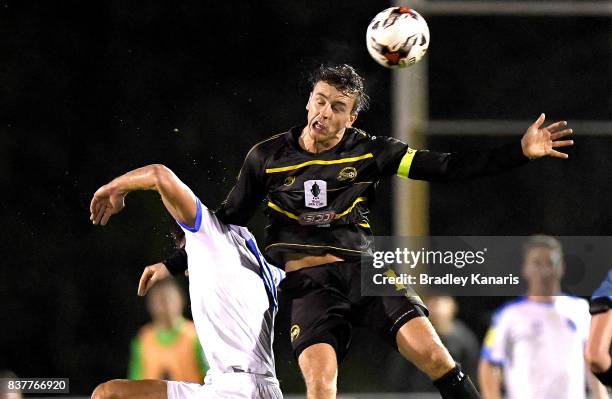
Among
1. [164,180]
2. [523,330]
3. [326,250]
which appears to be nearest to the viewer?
[164,180]

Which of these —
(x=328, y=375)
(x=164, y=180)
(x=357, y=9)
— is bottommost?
(x=328, y=375)

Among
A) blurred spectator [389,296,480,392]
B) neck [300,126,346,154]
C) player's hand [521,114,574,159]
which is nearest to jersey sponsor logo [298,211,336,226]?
neck [300,126,346,154]

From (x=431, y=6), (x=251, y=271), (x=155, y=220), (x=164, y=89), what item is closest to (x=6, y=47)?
(x=164, y=89)

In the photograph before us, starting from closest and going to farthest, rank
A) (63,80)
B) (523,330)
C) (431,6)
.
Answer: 1. (523,330)
2. (431,6)
3. (63,80)

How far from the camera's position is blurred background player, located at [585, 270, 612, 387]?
4.98 metres

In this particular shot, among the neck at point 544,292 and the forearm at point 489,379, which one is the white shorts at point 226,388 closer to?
the forearm at point 489,379

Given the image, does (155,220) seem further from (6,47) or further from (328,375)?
(328,375)

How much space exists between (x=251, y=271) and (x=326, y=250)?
538 mm

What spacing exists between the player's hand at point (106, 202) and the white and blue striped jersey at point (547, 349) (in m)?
2.29

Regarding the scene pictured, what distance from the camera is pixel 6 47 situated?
349 inches

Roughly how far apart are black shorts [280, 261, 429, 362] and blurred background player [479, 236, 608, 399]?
1.06 metres

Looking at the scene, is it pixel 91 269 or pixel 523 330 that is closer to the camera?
pixel 523 330

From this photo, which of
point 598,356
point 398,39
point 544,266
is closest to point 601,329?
point 598,356

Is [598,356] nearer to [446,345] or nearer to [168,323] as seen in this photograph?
[446,345]
